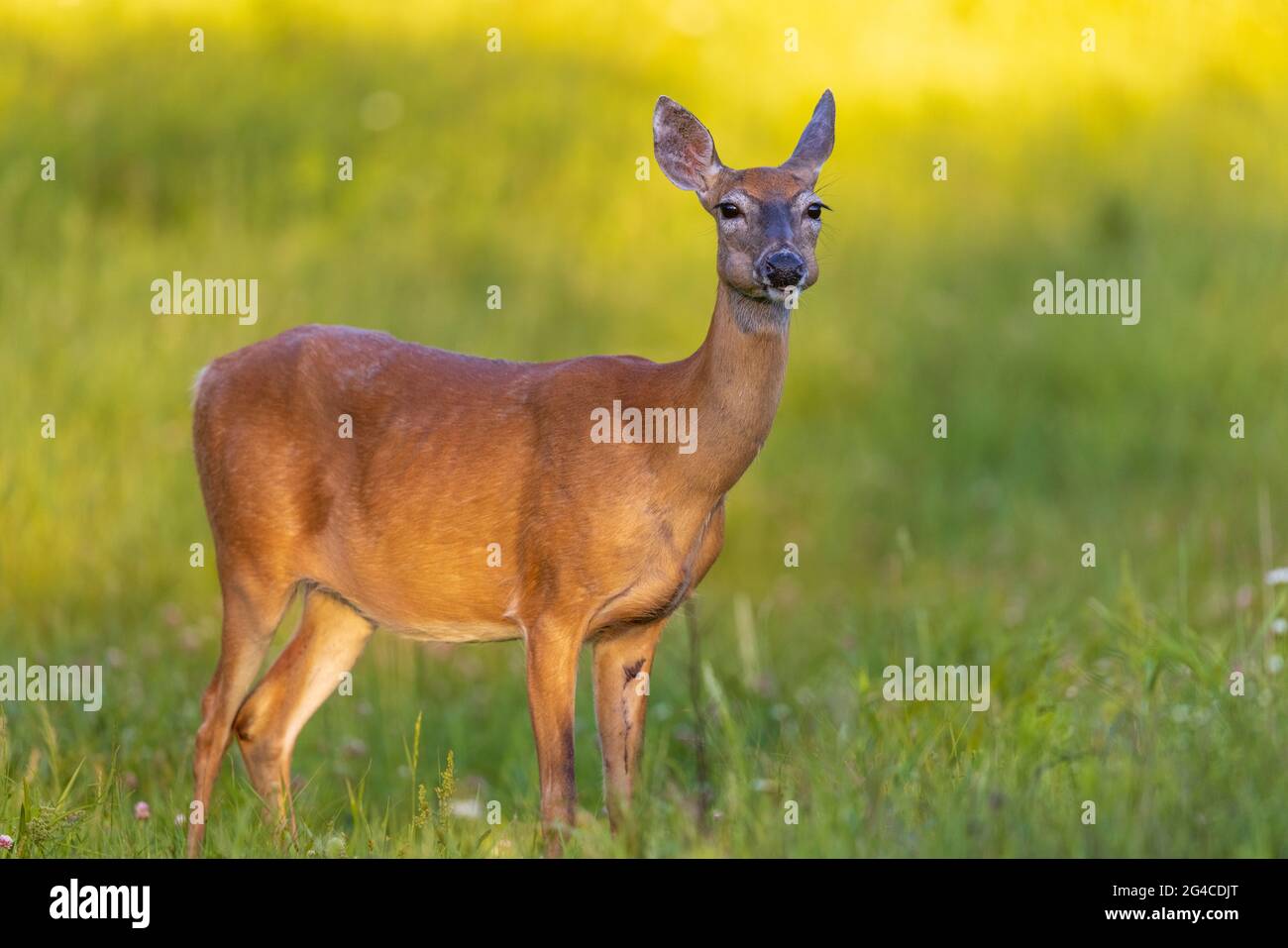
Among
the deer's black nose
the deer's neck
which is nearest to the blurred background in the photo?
the deer's neck

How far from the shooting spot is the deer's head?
20.0 feet

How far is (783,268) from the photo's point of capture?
602 cm

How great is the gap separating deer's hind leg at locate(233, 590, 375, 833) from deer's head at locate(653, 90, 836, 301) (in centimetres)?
214

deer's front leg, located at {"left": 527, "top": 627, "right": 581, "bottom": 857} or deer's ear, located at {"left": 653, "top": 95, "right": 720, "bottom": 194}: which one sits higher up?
deer's ear, located at {"left": 653, "top": 95, "right": 720, "bottom": 194}

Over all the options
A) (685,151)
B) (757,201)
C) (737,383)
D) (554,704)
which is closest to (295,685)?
(554,704)

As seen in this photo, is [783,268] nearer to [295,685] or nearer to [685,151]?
[685,151]

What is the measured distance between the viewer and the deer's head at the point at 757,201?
6.11 m

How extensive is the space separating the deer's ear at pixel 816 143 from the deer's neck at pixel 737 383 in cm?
53

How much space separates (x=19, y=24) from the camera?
14.6 metres

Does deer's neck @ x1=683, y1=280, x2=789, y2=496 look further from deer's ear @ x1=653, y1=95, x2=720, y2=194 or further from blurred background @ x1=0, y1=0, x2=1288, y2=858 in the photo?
blurred background @ x1=0, y1=0, x2=1288, y2=858

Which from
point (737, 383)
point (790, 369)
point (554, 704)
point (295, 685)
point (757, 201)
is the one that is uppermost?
point (790, 369)

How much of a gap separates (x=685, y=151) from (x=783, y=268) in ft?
3.03

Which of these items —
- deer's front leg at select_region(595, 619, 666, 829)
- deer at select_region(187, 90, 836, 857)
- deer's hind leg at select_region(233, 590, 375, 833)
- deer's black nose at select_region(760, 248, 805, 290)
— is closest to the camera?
deer's black nose at select_region(760, 248, 805, 290)

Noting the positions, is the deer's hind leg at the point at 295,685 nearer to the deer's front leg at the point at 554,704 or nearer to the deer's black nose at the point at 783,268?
the deer's front leg at the point at 554,704
